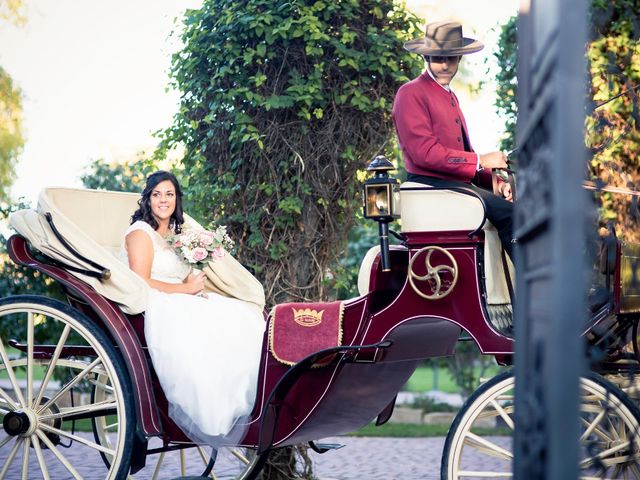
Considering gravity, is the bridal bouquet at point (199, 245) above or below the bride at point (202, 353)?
above

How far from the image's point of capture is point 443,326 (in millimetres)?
4273

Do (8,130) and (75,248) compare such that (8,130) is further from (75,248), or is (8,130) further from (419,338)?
(419,338)

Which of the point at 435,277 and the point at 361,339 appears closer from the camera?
the point at 435,277

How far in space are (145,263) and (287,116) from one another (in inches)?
58.1

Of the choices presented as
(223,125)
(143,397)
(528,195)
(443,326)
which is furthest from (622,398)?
(223,125)

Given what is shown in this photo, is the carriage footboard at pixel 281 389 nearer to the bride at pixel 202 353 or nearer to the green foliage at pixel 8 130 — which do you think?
the bride at pixel 202 353

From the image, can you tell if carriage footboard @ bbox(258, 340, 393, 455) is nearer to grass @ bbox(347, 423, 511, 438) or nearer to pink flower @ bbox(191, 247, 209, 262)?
pink flower @ bbox(191, 247, 209, 262)

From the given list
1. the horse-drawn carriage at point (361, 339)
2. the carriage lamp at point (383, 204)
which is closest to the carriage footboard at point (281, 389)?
the horse-drawn carriage at point (361, 339)

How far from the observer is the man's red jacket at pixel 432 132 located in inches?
160

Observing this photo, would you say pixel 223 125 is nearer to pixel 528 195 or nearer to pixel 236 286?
pixel 236 286

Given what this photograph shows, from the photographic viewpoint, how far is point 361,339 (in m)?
4.10

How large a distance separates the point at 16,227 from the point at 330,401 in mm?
1782

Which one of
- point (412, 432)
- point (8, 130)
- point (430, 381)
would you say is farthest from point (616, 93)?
point (430, 381)

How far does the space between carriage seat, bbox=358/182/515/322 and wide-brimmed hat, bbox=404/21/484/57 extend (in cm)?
69
